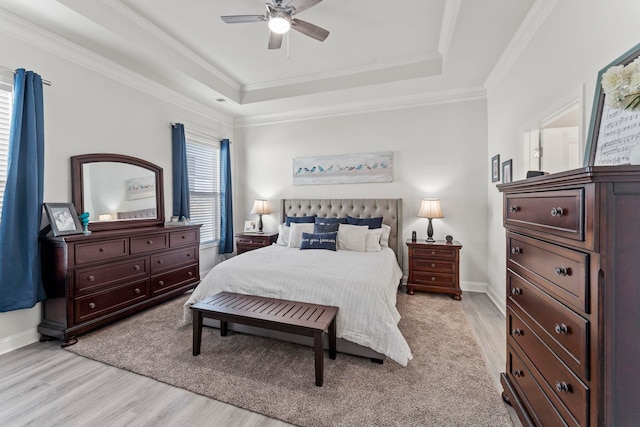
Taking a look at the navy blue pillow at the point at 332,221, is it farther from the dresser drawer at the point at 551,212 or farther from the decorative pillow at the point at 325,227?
the dresser drawer at the point at 551,212

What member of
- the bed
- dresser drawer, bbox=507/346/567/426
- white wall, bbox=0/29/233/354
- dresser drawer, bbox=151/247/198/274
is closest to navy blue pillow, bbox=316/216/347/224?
the bed

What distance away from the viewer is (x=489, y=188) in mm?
3885

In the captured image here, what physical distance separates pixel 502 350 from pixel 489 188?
2.26 m

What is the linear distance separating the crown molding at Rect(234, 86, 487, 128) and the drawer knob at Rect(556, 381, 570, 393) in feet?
12.7

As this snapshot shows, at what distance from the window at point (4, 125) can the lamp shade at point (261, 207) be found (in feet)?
9.83

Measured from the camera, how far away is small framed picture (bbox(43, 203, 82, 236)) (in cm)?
261

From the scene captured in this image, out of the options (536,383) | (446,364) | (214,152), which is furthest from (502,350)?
(214,152)

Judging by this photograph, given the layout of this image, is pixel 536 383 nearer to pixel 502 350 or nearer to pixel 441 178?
pixel 502 350

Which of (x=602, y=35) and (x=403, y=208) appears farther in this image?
(x=403, y=208)

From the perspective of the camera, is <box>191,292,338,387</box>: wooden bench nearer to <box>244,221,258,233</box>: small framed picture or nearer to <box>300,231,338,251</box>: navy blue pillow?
<box>300,231,338,251</box>: navy blue pillow

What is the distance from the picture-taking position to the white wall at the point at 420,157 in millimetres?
4020

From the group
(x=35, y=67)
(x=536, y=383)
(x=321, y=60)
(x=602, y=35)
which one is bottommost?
(x=536, y=383)

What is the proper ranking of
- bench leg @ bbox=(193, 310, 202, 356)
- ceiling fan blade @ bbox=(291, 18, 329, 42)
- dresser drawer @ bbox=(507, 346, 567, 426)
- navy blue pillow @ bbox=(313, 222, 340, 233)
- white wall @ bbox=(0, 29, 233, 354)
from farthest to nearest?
1. navy blue pillow @ bbox=(313, 222, 340, 233)
2. white wall @ bbox=(0, 29, 233, 354)
3. ceiling fan blade @ bbox=(291, 18, 329, 42)
4. bench leg @ bbox=(193, 310, 202, 356)
5. dresser drawer @ bbox=(507, 346, 567, 426)

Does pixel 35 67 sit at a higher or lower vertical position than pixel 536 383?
higher
